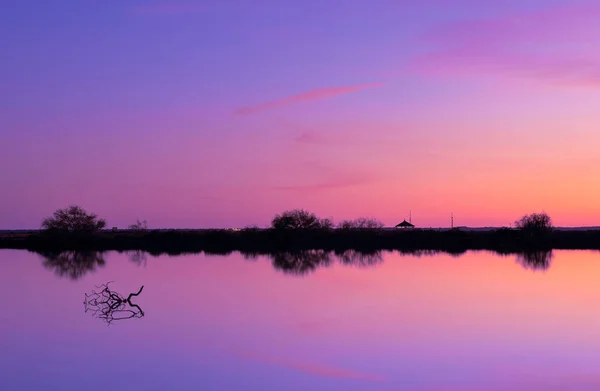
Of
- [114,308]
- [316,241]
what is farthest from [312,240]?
[114,308]

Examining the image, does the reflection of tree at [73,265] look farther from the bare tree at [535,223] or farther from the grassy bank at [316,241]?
the bare tree at [535,223]

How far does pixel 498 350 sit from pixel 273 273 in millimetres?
19931

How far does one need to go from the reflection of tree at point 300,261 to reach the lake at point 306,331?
2822mm

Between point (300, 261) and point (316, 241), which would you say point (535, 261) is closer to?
point (300, 261)

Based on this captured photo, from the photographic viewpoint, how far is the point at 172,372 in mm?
13719

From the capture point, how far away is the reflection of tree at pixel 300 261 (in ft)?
121

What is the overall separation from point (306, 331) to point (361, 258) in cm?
2711

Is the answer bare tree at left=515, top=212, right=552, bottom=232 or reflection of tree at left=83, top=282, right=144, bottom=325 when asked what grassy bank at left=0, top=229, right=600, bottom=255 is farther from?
reflection of tree at left=83, top=282, right=144, bottom=325

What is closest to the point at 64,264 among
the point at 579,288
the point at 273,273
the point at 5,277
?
the point at 5,277

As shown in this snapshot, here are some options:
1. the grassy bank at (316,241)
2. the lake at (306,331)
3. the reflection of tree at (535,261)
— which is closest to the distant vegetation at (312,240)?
the grassy bank at (316,241)

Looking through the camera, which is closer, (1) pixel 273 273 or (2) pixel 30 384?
(2) pixel 30 384

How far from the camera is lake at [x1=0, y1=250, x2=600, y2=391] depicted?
1317 cm

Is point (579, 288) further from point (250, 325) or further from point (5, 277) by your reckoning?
point (5, 277)

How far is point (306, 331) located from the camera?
59.1ft
